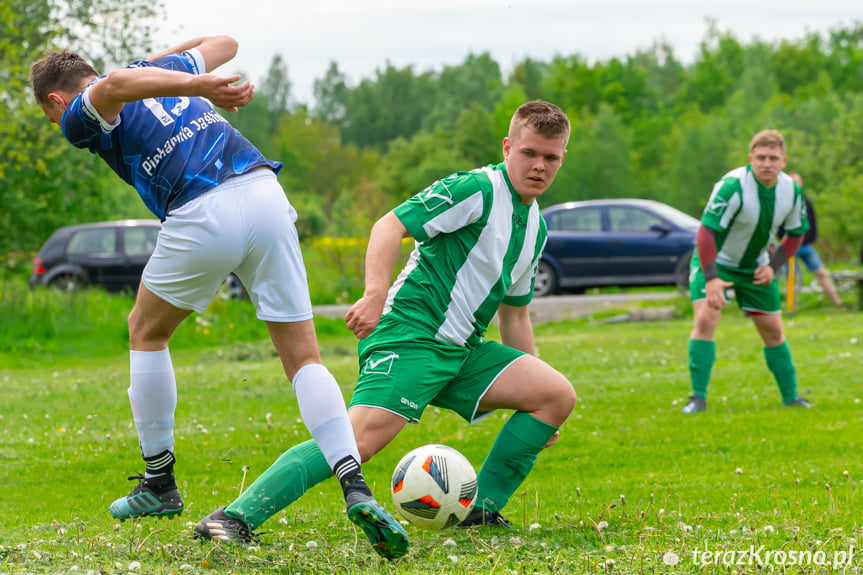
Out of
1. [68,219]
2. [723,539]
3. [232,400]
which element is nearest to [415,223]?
[723,539]

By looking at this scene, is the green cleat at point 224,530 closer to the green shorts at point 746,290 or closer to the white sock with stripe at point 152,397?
the white sock with stripe at point 152,397

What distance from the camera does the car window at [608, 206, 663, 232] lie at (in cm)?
2084

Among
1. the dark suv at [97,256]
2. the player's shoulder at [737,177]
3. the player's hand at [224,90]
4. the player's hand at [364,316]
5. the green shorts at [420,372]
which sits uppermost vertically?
the player's hand at [224,90]

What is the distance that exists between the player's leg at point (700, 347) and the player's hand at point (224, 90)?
5787 millimetres

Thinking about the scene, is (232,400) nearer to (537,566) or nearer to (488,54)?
(537,566)

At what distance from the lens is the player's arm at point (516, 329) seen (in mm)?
5215

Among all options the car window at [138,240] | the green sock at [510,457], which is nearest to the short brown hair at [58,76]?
the green sock at [510,457]

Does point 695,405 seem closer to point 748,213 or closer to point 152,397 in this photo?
point 748,213

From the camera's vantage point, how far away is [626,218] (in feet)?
68.7

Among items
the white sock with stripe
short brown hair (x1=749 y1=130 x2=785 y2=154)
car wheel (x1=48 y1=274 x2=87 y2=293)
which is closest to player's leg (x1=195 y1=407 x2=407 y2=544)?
the white sock with stripe

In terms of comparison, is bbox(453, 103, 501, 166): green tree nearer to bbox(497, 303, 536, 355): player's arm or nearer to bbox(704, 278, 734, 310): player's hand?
bbox(704, 278, 734, 310): player's hand

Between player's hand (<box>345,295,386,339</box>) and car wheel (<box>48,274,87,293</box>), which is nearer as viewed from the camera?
player's hand (<box>345,295,386,339</box>)

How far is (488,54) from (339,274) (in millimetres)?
86764

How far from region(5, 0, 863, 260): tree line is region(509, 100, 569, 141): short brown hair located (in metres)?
13.3
